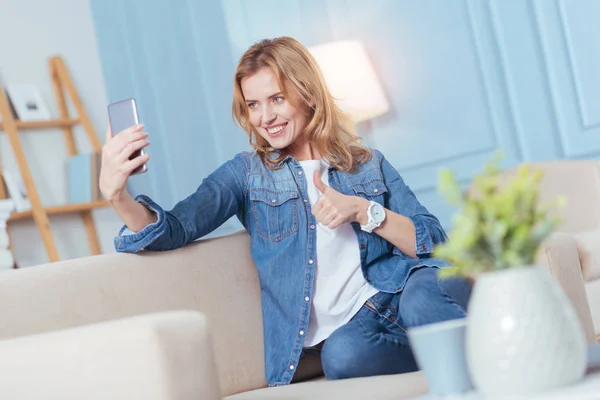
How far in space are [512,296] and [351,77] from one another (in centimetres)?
262

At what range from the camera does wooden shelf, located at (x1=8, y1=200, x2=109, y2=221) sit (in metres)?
3.91

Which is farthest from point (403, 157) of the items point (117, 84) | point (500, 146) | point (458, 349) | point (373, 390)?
point (458, 349)

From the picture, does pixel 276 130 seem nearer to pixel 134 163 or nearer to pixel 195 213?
pixel 195 213

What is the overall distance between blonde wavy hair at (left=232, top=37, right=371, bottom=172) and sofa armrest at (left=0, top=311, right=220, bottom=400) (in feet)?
2.99

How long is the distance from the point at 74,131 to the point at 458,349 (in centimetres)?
366

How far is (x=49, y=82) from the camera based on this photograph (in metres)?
4.29

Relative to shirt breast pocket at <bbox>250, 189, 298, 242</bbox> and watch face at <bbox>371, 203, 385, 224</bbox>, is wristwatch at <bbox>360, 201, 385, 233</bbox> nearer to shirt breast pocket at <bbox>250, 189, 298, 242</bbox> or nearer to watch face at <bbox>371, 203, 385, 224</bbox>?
watch face at <bbox>371, 203, 385, 224</bbox>

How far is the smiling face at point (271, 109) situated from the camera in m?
1.99

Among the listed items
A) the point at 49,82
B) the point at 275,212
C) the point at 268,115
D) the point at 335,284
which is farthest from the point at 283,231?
the point at 49,82

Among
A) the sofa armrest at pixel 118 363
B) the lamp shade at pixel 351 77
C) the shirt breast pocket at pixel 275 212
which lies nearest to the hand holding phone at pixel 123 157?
the shirt breast pocket at pixel 275 212

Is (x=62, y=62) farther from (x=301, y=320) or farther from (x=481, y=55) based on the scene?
(x=301, y=320)

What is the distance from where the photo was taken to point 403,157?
11.7 feet

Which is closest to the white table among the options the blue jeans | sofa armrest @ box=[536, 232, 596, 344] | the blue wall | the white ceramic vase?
the white ceramic vase

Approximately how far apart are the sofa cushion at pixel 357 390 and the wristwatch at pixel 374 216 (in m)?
0.36
